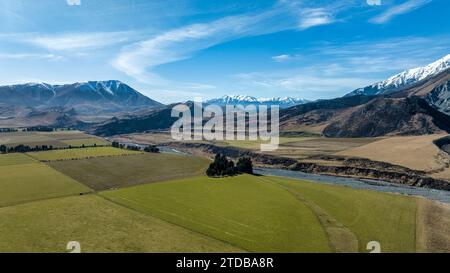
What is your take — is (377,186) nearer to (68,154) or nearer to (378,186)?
(378,186)

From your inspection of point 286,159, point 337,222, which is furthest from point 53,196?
point 286,159

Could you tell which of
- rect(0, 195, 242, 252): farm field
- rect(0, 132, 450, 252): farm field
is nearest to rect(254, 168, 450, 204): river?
rect(0, 132, 450, 252): farm field

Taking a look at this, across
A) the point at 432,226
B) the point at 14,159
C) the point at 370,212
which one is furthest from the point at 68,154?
the point at 432,226

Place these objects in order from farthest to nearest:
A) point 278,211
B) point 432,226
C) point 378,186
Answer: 1. point 378,186
2. point 278,211
3. point 432,226

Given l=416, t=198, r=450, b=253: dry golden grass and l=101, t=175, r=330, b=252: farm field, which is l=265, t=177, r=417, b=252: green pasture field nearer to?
l=416, t=198, r=450, b=253: dry golden grass

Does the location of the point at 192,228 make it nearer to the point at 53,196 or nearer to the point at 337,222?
the point at 337,222
